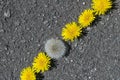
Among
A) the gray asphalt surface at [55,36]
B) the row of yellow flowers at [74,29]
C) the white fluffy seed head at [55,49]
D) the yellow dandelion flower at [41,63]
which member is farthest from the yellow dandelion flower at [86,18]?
the yellow dandelion flower at [41,63]

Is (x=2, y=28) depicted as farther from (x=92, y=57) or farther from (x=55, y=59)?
(x=92, y=57)

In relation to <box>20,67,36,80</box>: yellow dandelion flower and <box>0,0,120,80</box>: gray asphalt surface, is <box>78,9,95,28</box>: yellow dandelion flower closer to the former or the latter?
<box>0,0,120,80</box>: gray asphalt surface

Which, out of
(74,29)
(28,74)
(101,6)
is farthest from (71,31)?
(28,74)

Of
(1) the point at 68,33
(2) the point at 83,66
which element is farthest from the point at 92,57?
(1) the point at 68,33

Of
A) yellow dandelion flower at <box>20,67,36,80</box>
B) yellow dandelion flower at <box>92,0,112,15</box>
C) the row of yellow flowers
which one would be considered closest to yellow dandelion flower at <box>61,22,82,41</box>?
the row of yellow flowers

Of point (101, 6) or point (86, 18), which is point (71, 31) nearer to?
point (86, 18)
